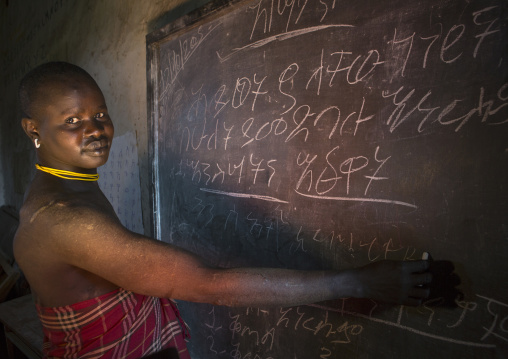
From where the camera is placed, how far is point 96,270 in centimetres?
73

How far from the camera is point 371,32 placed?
33.1 inches

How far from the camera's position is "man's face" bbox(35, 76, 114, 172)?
0.85 m

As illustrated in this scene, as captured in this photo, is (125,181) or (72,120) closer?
(72,120)

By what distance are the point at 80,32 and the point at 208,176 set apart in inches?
81.5

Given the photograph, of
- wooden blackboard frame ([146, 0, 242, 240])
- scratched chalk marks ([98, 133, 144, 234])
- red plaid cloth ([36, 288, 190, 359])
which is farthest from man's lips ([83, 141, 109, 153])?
scratched chalk marks ([98, 133, 144, 234])

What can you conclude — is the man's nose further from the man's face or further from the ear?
the ear

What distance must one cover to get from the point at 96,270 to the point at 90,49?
224 cm

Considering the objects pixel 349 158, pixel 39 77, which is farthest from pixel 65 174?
pixel 349 158

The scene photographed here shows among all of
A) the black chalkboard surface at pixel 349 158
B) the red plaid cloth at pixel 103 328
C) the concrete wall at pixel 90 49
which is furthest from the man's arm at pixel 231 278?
the concrete wall at pixel 90 49

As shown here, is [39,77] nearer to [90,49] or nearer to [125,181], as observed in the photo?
[125,181]

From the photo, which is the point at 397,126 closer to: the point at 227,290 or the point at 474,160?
the point at 474,160

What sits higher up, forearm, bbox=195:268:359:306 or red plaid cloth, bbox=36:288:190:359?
forearm, bbox=195:268:359:306

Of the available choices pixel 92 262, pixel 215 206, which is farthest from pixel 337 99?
pixel 92 262

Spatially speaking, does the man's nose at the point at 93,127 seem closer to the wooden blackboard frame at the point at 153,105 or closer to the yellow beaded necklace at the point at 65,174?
the yellow beaded necklace at the point at 65,174
